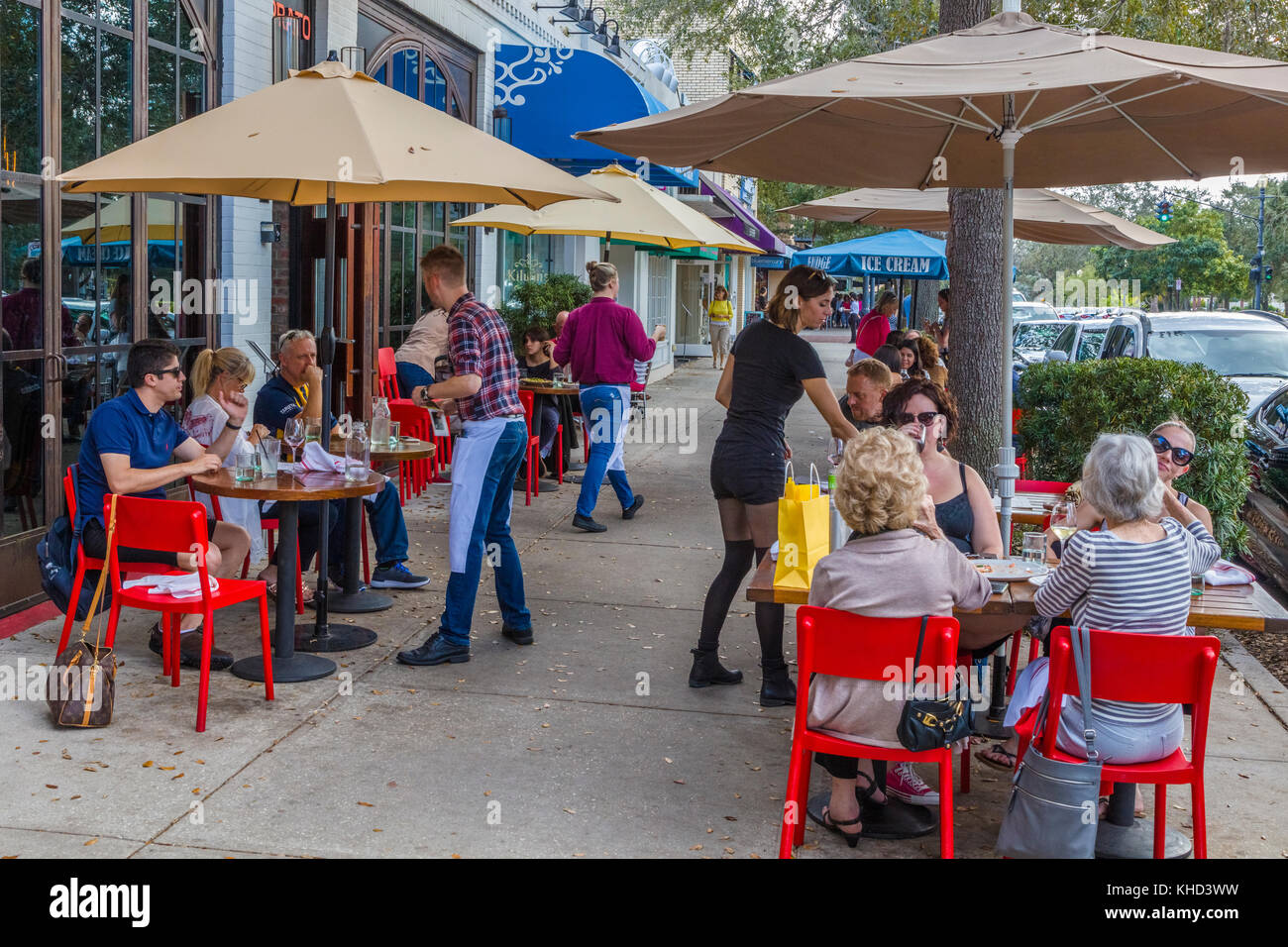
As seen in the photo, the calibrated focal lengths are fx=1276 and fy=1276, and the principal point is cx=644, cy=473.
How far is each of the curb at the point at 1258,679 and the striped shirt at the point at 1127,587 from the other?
2.34 meters

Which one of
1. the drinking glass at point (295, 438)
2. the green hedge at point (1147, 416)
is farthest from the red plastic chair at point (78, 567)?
the green hedge at point (1147, 416)

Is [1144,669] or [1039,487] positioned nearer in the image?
[1144,669]

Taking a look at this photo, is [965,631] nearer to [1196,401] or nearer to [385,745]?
[385,745]

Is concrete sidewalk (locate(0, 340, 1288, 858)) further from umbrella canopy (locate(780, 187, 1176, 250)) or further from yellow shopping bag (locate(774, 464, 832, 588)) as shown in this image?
umbrella canopy (locate(780, 187, 1176, 250))

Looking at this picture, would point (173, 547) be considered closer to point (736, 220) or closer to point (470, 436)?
point (470, 436)

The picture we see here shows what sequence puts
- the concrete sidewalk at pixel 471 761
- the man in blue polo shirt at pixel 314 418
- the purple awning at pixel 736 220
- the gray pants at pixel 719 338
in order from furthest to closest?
the gray pants at pixel 719 338
the purple awning at pixel 736 220
the man in blue polo shirt at pixel 314 418
the concrete sidewalk at pixel 471 761

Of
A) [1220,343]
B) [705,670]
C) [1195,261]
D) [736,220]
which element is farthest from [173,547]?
[1195,261]

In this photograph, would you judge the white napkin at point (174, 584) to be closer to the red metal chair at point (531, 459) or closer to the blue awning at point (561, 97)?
the red metal chair at point (531, 459)

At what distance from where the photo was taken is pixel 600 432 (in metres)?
9.73

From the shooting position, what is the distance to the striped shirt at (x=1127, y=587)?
3844mm

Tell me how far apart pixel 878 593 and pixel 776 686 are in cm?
187

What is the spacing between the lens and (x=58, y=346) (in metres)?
6.84

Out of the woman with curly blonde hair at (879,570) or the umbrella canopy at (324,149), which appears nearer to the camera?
the woman with curly blonde hair at (879,570)

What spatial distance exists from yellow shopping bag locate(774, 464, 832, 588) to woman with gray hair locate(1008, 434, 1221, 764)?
2.83ft
